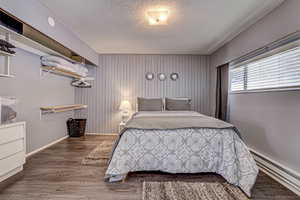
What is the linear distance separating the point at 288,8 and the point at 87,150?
3829 millimetres

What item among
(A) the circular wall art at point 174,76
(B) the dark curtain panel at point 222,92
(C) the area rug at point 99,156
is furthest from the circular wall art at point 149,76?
(C) the area rug at point 99,156

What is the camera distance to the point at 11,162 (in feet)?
7.72

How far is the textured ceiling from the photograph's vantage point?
2.48 metres

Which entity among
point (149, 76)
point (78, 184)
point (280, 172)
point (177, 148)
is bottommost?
point (78, 184)

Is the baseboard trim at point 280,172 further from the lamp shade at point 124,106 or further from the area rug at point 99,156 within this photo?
the lamp shade at point 124,106

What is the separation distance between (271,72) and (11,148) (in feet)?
11.8

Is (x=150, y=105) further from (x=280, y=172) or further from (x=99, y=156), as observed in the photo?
(x=280, y=172)

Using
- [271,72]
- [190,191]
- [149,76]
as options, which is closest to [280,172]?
[190,191]

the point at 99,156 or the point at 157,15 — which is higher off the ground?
the point at 157,15

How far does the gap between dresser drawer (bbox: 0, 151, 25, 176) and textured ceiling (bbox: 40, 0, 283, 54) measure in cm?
200

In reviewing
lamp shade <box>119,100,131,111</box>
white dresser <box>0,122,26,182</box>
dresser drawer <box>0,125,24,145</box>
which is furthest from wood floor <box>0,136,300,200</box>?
lamp shade <box>119,100,131,111</box>

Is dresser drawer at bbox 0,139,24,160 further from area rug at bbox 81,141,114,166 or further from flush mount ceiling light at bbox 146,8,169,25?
flush mount ceiling light at bbox 146,8,169,25

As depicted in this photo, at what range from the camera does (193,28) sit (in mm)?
3363

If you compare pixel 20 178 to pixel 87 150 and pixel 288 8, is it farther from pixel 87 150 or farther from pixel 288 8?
pixel 288 8
